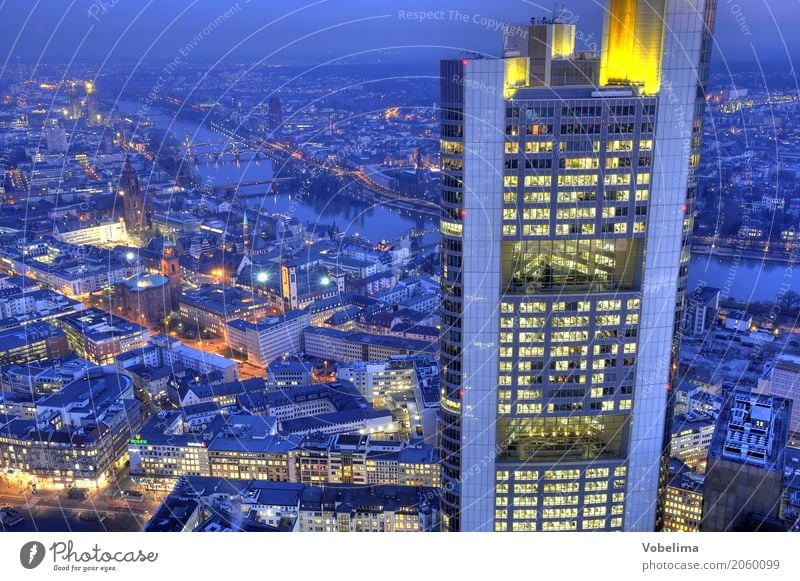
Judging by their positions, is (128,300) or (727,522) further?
(128,300)

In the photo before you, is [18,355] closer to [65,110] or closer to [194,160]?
[65,110]

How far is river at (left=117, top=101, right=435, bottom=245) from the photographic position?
1122 cm

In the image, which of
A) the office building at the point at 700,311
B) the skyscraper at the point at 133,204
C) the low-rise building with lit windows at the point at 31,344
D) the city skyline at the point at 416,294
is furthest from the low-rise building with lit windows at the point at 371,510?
the skyscraper at the point at 133,204

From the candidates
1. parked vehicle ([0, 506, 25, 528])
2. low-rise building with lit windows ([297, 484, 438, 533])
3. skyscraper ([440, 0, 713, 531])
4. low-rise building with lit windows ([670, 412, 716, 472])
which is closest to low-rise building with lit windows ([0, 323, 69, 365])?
parked vehicle ([0, 506, 25, 528])

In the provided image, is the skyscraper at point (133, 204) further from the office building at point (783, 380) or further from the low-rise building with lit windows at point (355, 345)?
the office building at point (783, 380)

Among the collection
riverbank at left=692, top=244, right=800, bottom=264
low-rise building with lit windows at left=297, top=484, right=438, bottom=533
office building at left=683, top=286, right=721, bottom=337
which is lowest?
low-rise building with lit windows at left=297, top=484, right=438, bottom=533

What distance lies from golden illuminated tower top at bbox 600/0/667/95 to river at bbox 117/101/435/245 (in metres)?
7.71

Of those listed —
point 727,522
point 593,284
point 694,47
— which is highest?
point 694,47

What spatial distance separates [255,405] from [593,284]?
4.52 m

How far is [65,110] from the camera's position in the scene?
923 cm

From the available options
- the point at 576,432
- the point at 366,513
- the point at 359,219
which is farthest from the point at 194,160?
the point at 576,432

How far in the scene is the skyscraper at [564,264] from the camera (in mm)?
2781

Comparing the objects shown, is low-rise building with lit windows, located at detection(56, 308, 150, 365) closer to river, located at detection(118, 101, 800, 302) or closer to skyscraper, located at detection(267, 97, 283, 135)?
river, located at detection(118, 101, 800, 302)

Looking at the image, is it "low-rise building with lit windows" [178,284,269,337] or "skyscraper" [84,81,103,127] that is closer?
"skyscraper" [84,81,103,127]
